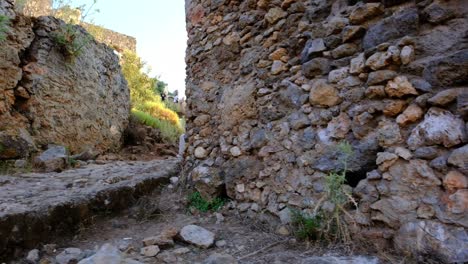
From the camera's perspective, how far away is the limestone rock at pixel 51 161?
3.43 metres

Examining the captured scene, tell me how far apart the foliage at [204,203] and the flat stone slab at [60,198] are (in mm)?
491

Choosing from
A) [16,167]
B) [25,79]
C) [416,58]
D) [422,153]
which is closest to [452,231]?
[422,153]

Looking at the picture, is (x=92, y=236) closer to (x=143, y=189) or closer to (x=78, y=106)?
(x=143, y=189)

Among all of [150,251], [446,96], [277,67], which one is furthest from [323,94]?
[150,251]

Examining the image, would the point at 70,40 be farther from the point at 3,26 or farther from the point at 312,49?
the point at 312,49

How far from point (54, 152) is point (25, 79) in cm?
104

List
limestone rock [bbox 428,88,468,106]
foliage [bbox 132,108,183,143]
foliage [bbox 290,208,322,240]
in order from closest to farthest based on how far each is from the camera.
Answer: limestone rock [bbox 428,88,468,106] → foliage [bbox 290,208,322,240] → foliage [bbox 132,108,183,143]

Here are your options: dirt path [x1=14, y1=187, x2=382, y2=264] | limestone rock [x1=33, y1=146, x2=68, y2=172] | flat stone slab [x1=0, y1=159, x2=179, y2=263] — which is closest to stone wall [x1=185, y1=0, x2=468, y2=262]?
dirt path [x1=14, y1=187, x2=382, y2=264]

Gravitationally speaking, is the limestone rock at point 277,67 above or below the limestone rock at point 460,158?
above

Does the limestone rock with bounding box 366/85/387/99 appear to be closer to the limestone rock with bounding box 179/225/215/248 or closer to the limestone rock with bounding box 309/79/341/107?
the limestone rock with bounding box 309/79/341/107

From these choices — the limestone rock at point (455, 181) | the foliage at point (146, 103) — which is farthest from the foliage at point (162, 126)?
the limestone rock at point (455, 181)

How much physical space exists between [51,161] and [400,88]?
11.1ft

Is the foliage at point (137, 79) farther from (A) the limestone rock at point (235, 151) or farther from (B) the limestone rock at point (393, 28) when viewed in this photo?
(B) the limestone rock at point (393, 28)

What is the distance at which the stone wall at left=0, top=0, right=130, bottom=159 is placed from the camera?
12.3 ft
